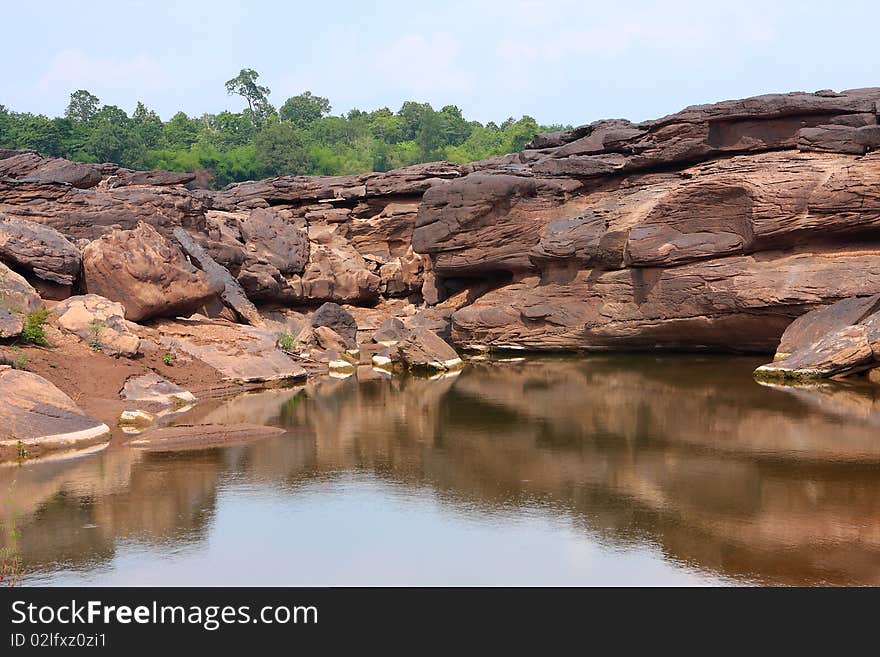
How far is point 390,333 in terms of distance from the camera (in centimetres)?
3080

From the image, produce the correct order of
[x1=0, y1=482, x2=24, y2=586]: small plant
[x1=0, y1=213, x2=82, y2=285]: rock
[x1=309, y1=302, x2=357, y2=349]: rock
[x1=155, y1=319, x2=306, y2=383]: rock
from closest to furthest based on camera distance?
[x1=0, y1=482, x2=24, y2=586]: small plant → [x1=155, y1=319, x2=306, y2=383]: rock → [x1=0, y1=213, x2=82, y2=285]: rock → [x1=309, y1=302, x2=357, y2=349]: rock

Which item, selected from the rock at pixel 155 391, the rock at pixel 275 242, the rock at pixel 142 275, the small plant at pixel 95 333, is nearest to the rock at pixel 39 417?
the rock at pixel 155 391

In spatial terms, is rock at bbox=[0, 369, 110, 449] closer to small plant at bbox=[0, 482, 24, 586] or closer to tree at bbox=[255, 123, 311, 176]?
small plant at bbox=[0, 482, 24, 586]

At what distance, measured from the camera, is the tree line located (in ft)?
262

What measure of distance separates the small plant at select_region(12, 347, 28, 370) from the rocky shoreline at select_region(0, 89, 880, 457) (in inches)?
2.7

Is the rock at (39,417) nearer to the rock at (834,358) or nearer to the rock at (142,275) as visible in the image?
the rock at (142,275)

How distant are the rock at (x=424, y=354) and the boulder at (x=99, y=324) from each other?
23.9 feet

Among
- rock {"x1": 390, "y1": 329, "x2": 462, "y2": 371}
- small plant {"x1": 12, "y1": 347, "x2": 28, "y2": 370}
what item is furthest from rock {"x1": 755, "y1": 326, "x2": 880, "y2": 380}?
small plant {"x1": 12, "y1": 347, "x2": 28, "y2": 370}

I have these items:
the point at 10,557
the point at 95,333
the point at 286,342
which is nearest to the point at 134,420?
the point at 95,333

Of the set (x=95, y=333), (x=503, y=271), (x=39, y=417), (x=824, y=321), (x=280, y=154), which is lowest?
(x=39, y=417)

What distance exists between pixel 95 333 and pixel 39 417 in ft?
19.8

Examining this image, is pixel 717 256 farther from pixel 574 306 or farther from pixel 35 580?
pixel 35 580

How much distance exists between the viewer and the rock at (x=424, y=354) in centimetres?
2483

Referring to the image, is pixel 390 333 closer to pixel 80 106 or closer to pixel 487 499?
pixel 487 499
